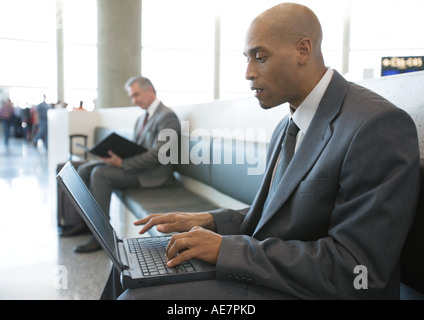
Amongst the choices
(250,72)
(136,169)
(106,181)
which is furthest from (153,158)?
(250,72)

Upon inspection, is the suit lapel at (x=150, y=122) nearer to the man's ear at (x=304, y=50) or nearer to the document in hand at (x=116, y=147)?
the document in hand at (x=116, y=147)

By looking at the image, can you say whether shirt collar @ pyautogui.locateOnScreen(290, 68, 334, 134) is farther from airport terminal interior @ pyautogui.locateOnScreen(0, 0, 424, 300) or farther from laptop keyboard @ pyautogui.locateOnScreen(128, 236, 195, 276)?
airport terminal interior @ pyautogui.locateOnScreen(0, 0, 424, 300)

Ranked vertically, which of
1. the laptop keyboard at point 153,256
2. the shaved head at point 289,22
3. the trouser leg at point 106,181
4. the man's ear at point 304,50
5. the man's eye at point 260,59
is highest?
the shaved head at point 289,22

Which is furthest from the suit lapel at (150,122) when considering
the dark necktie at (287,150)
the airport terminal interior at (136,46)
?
the airport terminal interior at (136,46)

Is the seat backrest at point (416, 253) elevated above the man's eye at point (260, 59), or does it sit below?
below

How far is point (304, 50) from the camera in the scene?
1135mm

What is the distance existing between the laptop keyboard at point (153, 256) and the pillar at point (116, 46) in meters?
8.99

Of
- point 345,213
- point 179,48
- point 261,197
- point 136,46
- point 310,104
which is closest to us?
point 345,213

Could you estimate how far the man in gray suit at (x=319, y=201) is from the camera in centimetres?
87

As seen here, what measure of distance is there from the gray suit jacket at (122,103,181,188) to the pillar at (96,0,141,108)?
663 cm

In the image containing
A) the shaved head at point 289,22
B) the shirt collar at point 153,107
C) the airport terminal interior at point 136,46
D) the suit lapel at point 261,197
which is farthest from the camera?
the airport terminal interior at point 136,46

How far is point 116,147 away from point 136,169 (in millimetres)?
252

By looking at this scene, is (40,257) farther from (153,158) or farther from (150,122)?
(150,122)

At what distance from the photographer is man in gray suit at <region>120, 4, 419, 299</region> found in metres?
0.87
